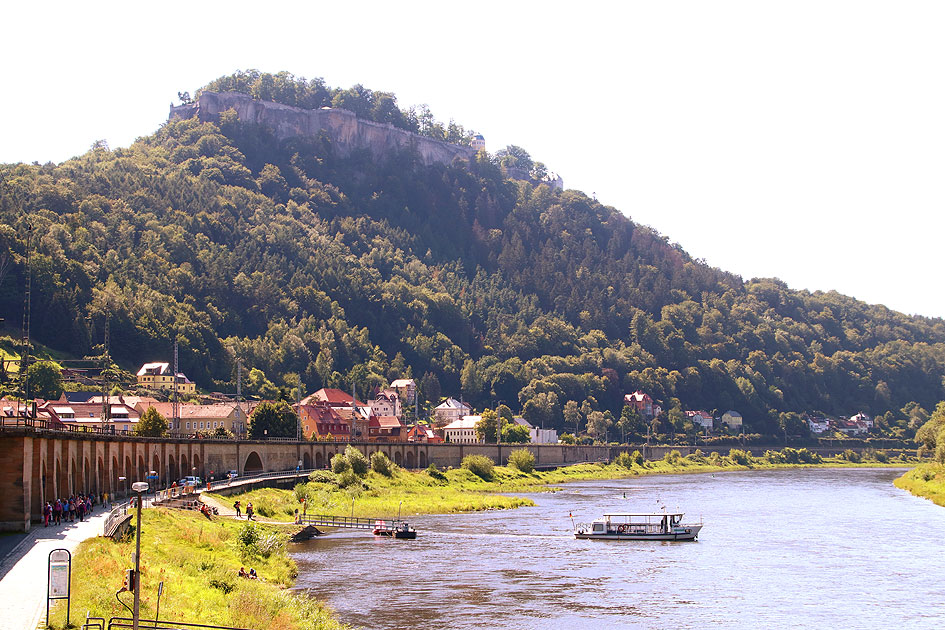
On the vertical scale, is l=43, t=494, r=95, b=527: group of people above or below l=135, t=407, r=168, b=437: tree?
below

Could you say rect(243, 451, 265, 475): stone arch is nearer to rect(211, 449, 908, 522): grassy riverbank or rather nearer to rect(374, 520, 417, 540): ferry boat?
rect(211, 449, 908, 522): grassy riverbank

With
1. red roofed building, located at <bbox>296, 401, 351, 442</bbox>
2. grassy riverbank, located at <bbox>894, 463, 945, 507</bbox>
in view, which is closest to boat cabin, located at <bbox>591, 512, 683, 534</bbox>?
grassy riverbank, located at <bbox>894, 463, 945, 507</bbox>

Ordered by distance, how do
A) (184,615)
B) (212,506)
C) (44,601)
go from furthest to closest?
(212,506), (184,615), (44,601)

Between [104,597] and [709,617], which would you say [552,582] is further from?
[104,597]

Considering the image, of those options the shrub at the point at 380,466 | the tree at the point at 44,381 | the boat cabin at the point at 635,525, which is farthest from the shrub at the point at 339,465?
the tree at the point at 44,381

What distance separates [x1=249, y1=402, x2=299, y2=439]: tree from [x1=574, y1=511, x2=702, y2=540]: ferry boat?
220 ft

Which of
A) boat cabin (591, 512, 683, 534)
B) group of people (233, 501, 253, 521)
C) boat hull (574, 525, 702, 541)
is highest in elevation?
group of people (233, 501, 253, 521)

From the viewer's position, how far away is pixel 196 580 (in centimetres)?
4888

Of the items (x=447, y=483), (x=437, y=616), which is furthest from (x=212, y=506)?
(x=447, y=483)

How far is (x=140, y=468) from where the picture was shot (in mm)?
91875

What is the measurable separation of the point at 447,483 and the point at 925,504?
57.9 metres

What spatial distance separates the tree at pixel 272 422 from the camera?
5615 inches

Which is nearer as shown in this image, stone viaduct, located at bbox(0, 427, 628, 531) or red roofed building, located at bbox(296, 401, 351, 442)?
stone viaduct, located at bbox(0, 427, 628, 531)

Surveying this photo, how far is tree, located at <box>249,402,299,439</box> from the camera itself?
143 meters
